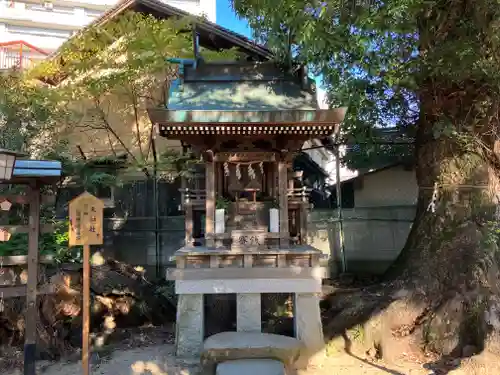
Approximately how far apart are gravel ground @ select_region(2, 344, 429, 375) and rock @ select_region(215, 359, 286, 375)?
0.77 m

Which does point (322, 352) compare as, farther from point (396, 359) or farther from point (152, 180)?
point (152, 180)

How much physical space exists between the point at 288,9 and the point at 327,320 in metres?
6.08

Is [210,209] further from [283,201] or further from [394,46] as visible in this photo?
[394,46]

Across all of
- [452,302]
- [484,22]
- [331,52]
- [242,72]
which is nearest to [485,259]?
[452,302]

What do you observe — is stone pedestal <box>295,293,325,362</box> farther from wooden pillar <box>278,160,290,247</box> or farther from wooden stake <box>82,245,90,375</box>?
wooden stake <box>82,245,90,375</box>

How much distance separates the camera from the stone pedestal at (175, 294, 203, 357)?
6967 mm

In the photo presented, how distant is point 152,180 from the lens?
11820 millimetres

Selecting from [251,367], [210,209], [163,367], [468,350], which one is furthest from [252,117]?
[468,350]

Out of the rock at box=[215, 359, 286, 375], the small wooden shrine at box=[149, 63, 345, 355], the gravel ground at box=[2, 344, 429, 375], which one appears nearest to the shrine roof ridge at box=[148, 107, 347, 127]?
the small wooden shrine at box=[149, 63, 345, 355]

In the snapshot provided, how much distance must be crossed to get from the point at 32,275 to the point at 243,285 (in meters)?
3.46

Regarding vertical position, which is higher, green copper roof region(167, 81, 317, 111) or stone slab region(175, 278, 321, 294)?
green copper roof region(167, 81, 317, 111)

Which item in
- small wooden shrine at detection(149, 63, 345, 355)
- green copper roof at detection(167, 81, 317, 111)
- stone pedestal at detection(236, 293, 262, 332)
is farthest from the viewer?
green copper roof at detection(167, 81, 317, 111)

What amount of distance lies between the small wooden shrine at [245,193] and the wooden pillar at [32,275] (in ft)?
7.33

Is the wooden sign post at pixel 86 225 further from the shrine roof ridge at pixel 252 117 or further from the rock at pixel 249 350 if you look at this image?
the shrine roof ridge at pixel 252 117
